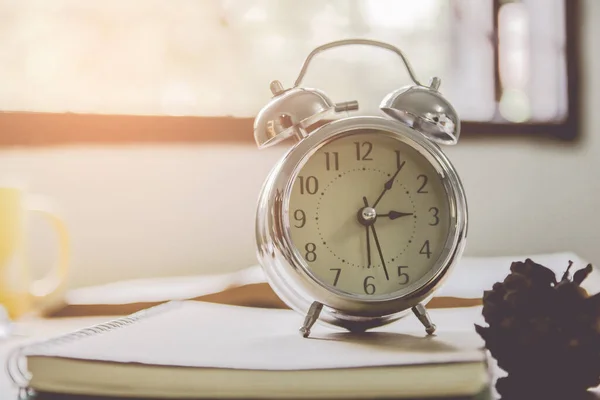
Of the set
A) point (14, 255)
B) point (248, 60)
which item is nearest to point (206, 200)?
point (248, 60)

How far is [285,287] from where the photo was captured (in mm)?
663

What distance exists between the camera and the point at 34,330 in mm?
834

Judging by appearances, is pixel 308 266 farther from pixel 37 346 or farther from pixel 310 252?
pixel 37 346

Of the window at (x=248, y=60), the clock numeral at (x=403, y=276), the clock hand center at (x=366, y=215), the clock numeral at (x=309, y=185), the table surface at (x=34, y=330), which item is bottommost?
the table surface at (x=34, y=330)

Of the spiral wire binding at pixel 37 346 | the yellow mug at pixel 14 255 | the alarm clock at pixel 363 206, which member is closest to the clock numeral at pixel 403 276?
the alarm clock at pixel 363 206

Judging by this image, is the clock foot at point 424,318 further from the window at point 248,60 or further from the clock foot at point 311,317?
the window at point 248,60

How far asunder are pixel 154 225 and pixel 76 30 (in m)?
0.41

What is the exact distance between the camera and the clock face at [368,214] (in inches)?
24.6

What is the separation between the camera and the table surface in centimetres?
61

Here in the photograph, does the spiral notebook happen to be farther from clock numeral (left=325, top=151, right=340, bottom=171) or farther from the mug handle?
the mug handle

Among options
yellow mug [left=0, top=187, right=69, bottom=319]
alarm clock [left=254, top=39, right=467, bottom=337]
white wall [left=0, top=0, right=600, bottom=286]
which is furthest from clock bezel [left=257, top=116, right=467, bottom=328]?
white wall [left=0, top=0, right=600, bottom=286]

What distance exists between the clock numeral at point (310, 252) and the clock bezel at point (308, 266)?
0.02m

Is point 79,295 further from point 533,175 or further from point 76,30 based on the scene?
point 533,175

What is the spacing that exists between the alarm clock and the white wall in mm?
597
